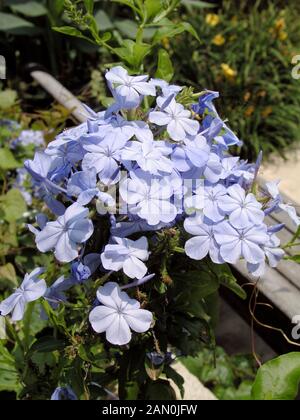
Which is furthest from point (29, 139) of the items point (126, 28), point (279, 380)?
point (279, 380)

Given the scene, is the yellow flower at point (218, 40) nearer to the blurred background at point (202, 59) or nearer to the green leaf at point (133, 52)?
the blurred background at point (202, 59)

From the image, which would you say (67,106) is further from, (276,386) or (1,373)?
(276,386)

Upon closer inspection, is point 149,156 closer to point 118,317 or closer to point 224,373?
point 118,317

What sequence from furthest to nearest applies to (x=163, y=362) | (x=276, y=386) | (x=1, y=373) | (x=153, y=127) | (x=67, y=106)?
(x=67, y=106) → (x=1, y=373) → (x=163, y=362) → (x=153, y=127) → (x=276, y=386)

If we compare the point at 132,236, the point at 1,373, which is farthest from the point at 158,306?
the point at 1,373

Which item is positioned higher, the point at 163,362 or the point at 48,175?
the point at 48,175

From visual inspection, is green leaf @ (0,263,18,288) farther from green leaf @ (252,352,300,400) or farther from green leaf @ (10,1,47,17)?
green leaf @ (10,1,47,17)

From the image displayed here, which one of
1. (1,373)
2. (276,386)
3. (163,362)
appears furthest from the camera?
(1,373)
